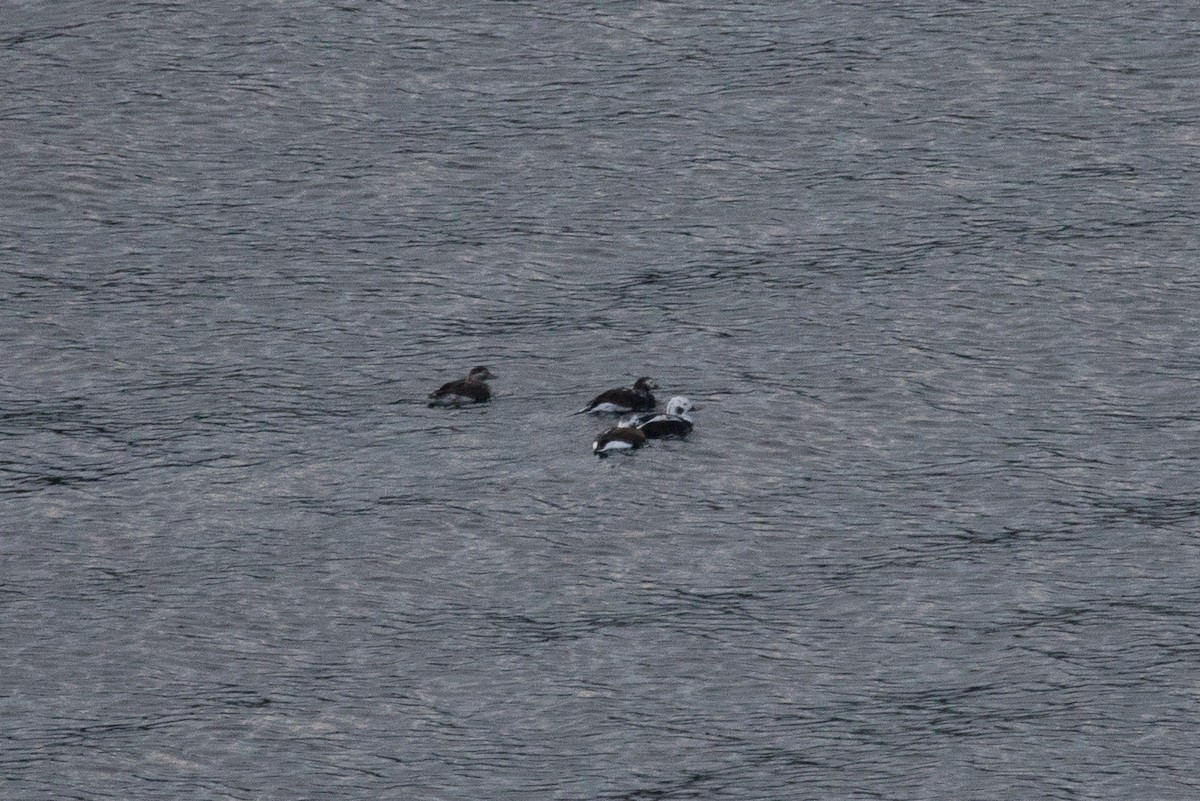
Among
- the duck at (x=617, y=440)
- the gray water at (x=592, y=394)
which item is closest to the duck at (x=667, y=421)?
the duck at (x=617, y=440)

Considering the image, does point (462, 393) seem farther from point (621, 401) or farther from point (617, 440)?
point (617, 440)

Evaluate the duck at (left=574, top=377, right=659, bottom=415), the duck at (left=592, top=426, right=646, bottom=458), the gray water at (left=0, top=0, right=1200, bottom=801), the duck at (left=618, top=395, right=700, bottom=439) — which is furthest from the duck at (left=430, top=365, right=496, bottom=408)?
the duck at (left=618, top=395, right=700, bottom=439)

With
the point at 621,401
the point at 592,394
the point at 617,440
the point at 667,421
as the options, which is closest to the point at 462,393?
the point at 592,394

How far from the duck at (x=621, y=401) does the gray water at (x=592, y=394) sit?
41 centimetres

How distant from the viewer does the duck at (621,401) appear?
26797mm

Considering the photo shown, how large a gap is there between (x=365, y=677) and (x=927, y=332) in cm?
1077

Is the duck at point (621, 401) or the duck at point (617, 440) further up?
the duck at point (621, 401)

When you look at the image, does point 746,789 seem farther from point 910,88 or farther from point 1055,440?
point 910,88

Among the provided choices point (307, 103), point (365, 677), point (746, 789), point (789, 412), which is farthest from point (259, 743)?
point (307, 103)

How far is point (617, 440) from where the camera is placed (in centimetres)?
2623

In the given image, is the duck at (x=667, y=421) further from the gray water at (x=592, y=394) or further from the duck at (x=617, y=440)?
the gray water at (x=592, y=394)

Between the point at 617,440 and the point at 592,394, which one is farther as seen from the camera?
the point at 592,394

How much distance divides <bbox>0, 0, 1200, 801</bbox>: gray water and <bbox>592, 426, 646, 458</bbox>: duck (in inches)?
8.5

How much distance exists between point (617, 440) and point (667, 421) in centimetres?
75
